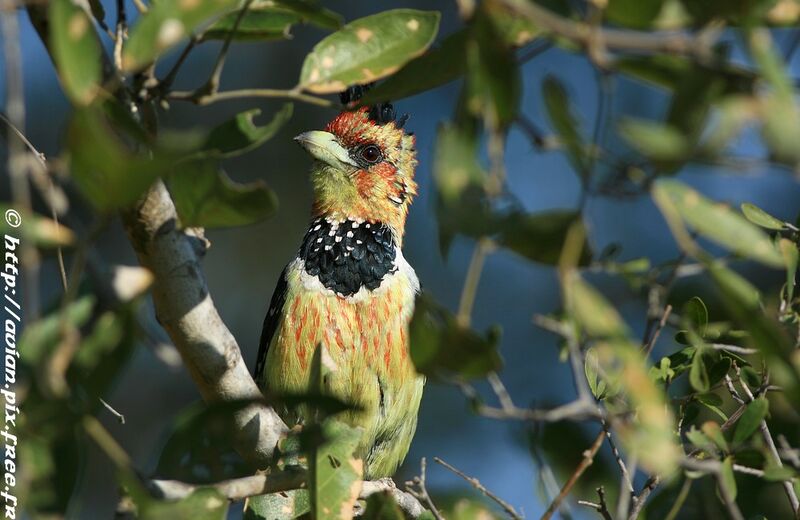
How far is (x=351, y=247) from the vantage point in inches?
134

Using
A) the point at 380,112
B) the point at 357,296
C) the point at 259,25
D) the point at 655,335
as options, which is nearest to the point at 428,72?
the point at 259,25

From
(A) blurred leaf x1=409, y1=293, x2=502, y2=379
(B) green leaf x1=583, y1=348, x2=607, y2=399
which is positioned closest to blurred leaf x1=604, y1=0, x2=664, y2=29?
(A) blurred leaf x1=409, y1=293, x2=502, y2=379

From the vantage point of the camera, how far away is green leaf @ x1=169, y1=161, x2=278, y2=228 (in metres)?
1.37

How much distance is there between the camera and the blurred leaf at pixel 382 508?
1653 mm

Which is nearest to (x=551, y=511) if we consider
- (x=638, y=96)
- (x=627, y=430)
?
(x=627, y=430)

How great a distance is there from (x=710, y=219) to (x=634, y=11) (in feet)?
0.85

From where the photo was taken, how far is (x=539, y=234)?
3.79ft

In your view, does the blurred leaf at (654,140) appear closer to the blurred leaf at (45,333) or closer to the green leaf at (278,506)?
the blurred leaf at (45,333)

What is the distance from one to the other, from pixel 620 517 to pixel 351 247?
1961mm

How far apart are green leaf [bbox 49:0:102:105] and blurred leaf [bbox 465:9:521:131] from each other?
440 mm

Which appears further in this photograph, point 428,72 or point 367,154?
point 367,154

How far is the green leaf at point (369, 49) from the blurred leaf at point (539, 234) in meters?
0.56

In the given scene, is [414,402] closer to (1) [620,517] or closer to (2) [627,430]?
(1) [620,517]

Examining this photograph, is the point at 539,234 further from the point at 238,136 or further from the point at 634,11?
the point at 238,136
